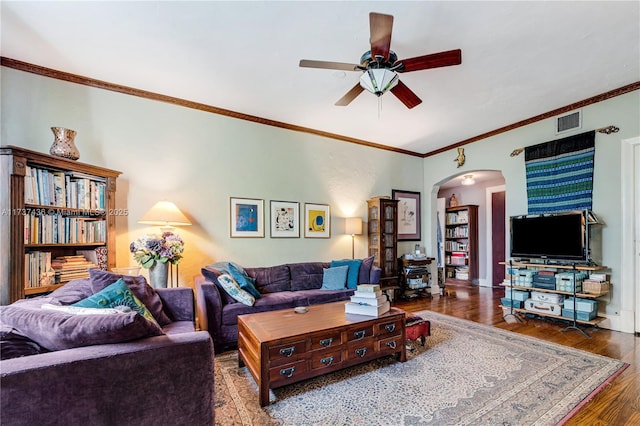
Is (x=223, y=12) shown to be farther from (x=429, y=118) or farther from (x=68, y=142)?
(x=429, y=118)

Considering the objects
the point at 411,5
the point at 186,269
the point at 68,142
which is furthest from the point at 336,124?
the point at 68,142

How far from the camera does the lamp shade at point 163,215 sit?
3.16 metres

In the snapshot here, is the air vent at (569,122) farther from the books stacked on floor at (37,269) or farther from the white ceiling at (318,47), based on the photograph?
the books stacked on floor at (37,269)

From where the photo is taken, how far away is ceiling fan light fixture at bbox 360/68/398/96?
93.0 inches

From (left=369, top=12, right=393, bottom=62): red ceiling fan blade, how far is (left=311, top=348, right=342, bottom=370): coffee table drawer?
2.29 meters

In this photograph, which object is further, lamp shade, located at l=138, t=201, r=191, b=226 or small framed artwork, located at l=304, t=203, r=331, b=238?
small framed artwork, located at l=304, t=203, r=331, b=238

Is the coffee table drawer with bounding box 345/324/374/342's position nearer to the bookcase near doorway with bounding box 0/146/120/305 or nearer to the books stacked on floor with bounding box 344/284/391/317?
the books stacked on floor with bounding box 344/284/391/317

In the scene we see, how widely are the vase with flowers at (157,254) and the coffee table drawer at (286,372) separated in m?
1.79

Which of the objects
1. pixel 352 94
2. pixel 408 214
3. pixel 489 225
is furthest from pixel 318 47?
pixel 489 225

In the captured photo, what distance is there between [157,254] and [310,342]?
6.33 ft

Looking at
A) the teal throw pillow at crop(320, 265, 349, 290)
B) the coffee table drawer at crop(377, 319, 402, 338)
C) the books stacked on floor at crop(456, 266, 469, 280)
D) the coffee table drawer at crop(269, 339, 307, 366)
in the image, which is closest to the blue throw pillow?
the teal throw pillow at crop(320, 265, 349, 290)

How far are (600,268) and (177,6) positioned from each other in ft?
16.6

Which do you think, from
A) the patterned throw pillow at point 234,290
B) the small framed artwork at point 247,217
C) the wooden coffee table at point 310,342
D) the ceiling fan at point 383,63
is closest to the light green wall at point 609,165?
the ceiling fan at point 383,63

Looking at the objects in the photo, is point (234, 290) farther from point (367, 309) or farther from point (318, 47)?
point (318, 47)
